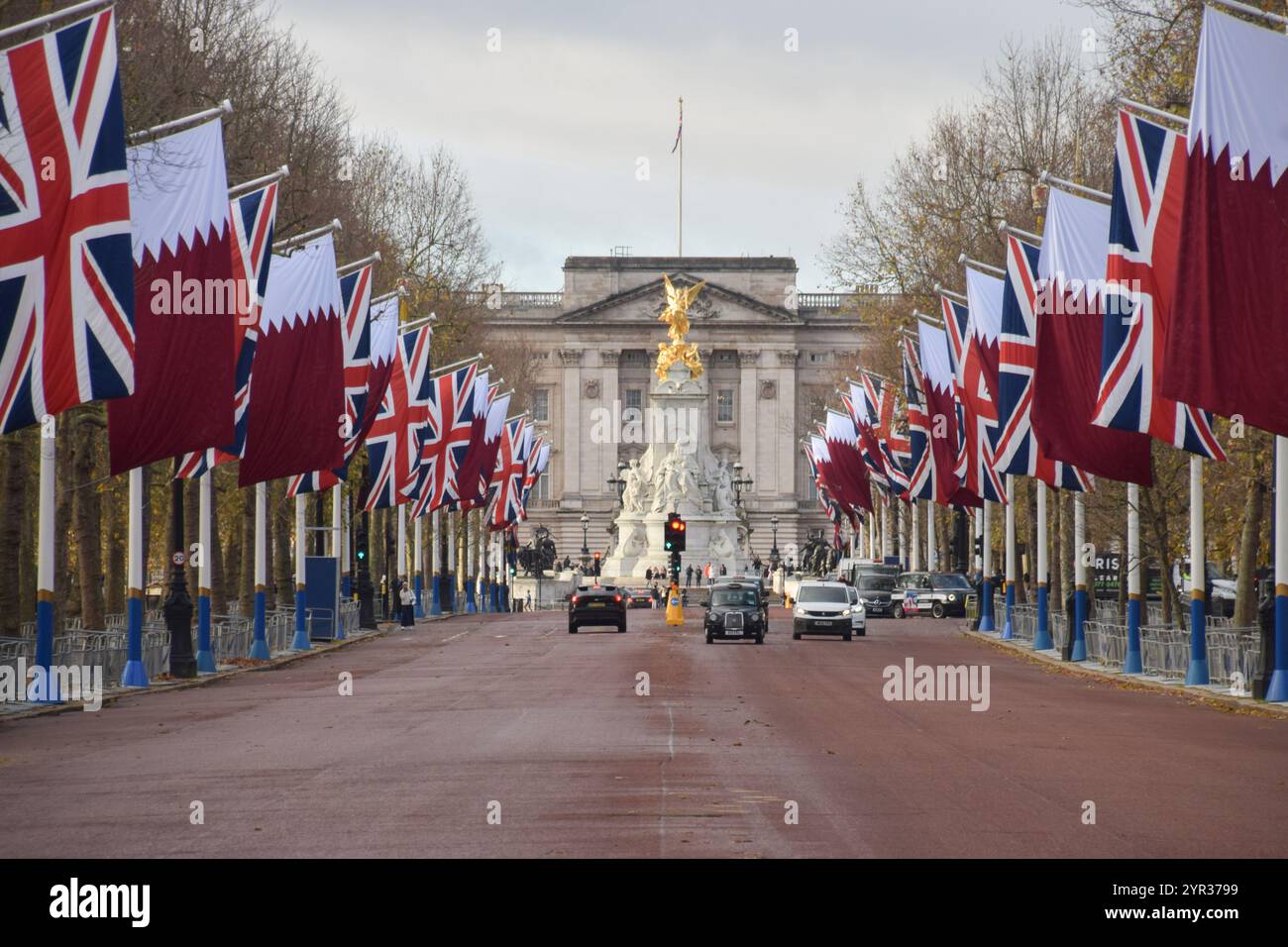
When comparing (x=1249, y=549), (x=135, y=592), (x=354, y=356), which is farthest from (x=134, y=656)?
(x=1249, y=549)

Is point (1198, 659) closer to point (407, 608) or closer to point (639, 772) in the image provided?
point (639, 772)

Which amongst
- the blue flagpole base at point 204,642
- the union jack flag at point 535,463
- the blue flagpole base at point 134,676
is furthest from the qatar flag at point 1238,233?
the union jack flag at point 535,463

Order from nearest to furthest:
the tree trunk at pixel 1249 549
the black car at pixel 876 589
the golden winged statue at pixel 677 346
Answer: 1. the tree trunk at pixel 1249 549
2. the black car at pixel 876 589
3. the golden winged statue at pixel 677 346

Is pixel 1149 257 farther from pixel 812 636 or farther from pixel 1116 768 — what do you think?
pixel 812 636

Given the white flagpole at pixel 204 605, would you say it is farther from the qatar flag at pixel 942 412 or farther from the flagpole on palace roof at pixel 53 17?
the qatar flag at pixel 942 412

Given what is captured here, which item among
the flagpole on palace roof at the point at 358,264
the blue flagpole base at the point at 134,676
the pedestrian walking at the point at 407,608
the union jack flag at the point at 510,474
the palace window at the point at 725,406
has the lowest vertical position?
the pedestrian walking at the point at 407,608

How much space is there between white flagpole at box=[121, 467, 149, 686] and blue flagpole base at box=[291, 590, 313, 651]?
600 inches

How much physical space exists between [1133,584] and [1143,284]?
13.1m

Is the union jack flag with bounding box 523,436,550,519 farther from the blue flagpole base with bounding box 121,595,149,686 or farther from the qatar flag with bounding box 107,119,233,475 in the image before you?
the qatar flag with bounding box 107,119,233,475

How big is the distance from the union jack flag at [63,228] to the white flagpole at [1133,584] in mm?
22698

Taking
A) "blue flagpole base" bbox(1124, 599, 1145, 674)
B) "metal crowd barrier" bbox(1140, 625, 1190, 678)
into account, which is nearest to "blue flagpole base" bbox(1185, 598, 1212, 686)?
"metal crowd barrier" bbox(1140, 625, 1190, 678)

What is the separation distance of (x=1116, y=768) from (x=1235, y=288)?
7797 mm

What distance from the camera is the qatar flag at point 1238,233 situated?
25703 mm

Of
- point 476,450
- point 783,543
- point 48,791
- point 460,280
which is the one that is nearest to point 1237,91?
point 48,791
